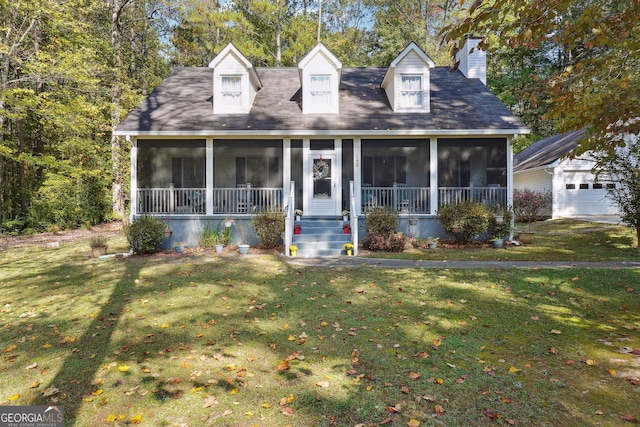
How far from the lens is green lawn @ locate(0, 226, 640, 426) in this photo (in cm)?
318

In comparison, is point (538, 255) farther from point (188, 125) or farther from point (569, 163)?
point (569, 163)

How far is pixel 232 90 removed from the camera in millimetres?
13742

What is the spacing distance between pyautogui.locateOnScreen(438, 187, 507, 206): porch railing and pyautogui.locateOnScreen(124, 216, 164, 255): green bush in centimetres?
933

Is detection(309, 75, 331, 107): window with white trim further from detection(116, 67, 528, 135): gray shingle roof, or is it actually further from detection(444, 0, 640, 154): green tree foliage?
detection(444, 0, 640, 154): green tree foliage

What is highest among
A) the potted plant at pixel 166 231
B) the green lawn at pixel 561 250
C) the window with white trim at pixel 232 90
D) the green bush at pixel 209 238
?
the window with white trim at pixel 232 90

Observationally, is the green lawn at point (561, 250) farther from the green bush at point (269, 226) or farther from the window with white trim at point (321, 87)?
the window with white trim at point (321, 87)

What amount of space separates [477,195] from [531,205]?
8.99m

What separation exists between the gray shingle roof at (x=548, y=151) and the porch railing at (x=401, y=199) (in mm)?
11219

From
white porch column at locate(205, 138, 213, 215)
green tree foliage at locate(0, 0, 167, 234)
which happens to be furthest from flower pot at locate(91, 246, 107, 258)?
green tree foliage at locate(0, 0, 167, 234)

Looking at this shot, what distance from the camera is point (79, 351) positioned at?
4.36 metres

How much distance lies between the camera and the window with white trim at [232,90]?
13734 mm

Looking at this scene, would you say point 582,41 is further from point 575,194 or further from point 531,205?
point 575,194

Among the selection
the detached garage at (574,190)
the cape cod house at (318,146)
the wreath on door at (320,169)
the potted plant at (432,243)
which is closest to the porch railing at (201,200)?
the cape cod house at (318,146)

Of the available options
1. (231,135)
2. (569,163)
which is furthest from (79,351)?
(569,163)
